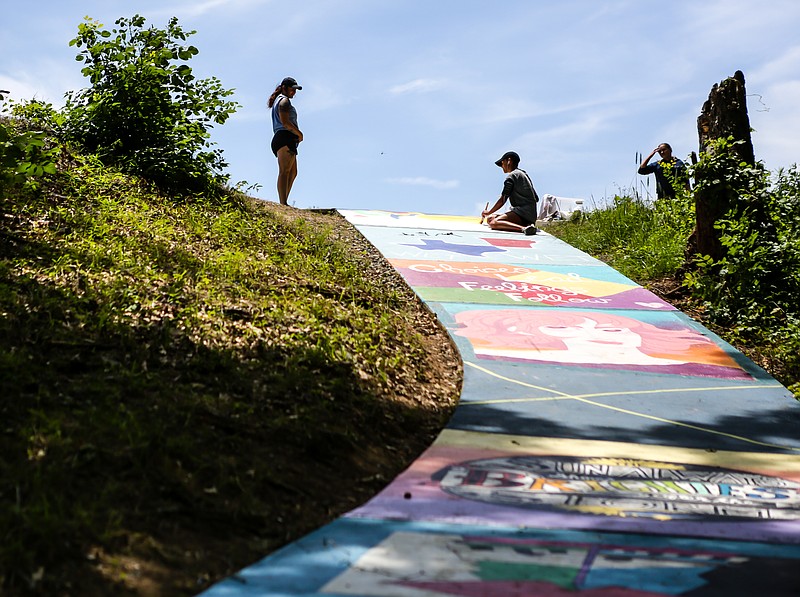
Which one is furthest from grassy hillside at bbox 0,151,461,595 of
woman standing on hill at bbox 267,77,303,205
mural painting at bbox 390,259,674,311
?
woman standing on hill at bbox 267,77,303,205

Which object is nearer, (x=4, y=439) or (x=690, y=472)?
(x=4, y=439)

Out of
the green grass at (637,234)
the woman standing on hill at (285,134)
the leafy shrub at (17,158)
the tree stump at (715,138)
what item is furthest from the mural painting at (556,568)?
the woman standing on hill at (285,134)

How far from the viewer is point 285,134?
14.3 metres

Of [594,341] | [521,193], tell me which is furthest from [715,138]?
[521,193]

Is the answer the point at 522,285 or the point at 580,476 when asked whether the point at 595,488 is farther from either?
the point at 522,285

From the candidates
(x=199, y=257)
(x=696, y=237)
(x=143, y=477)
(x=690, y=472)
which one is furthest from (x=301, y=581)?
(x=696, y=237)

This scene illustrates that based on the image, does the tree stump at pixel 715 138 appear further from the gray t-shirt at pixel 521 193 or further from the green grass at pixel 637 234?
the gray t-shirt at pixel 521 193

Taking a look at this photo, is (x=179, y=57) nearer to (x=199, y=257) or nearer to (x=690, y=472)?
(x=199, y=257)

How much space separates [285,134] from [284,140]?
10 cm

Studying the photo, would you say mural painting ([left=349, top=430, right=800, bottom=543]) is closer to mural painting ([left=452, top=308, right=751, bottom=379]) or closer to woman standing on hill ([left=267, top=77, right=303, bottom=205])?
mural painting ([left=452, top=308, right=751, bottom=379])

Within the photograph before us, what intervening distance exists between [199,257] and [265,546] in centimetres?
498

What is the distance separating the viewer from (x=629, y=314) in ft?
32.8

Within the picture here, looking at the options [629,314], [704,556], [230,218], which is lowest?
[704,556]

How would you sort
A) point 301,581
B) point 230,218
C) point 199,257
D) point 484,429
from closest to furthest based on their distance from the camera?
point 301,581 < point 484,429 < point 199,257 < point 230,218
